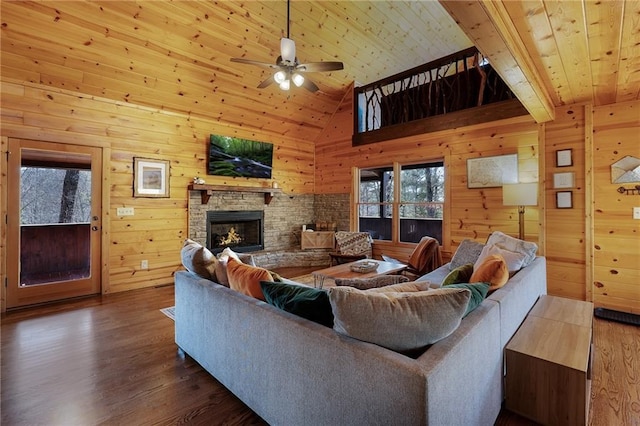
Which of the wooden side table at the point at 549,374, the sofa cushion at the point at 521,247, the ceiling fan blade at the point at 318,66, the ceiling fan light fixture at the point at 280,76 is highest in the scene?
the ceiling fan blade at the point at 318,66

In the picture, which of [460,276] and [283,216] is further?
[283,216]

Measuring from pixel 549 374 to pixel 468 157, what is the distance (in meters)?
3.64

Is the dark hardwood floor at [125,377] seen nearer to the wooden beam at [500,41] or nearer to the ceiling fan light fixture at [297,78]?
the wooden beam at [500,41]

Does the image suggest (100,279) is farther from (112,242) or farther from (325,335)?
(325,335)

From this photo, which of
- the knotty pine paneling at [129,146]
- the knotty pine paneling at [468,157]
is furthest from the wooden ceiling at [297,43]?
the knotty pine paneling at [468,157]

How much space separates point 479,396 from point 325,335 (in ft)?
2.82

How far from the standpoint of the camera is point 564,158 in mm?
3764

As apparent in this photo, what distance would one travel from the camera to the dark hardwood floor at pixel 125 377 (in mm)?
1829

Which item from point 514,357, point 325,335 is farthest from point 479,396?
point 325,335

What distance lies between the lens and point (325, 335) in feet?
4.34

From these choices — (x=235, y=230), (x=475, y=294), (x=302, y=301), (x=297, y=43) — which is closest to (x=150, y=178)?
(x=235, y=230)

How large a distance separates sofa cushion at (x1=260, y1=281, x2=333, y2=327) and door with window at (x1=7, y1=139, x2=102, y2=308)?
3.84m

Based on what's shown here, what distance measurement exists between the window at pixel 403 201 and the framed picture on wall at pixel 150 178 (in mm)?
3761

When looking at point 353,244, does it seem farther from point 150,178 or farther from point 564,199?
point 150,178
